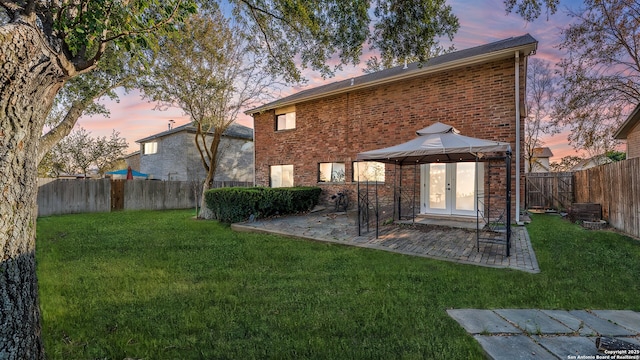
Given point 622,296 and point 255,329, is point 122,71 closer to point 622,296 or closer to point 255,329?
point 255,329

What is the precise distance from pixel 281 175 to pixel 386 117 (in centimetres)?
604

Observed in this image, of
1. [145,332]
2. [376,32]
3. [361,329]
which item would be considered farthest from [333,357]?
[376,32]

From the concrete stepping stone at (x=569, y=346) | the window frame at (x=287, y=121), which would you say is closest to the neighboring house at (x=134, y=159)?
the window frame at (x=287, y=121)

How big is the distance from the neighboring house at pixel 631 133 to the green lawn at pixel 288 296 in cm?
960

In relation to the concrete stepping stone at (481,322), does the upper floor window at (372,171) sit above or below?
above

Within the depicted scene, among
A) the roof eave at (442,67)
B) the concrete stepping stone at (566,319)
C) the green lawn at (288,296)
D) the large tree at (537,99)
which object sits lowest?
the green lawn at (288,296)

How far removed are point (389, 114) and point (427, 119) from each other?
1.46 m

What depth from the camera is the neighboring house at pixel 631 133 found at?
41.1 ft

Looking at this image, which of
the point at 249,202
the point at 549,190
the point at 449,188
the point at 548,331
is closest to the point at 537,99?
the point at 549,190

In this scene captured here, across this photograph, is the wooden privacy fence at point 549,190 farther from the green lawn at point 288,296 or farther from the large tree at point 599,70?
the green lawn at point 288,296

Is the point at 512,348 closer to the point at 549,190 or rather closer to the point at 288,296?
the point at 288,296

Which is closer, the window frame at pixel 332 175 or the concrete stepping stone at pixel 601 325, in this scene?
the concrete stepping stone at pixel 601 325

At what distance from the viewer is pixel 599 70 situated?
12297 mm

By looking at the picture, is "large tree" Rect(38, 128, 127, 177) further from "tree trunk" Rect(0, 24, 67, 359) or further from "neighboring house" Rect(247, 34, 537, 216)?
"tree trunk" Rect(0, 24, 67, 359)
